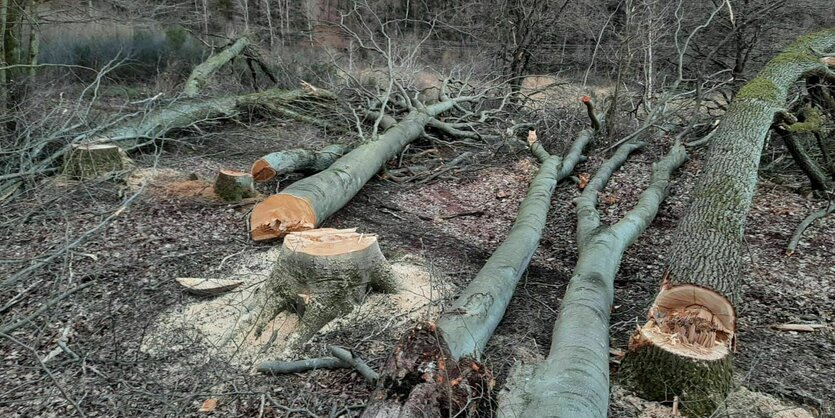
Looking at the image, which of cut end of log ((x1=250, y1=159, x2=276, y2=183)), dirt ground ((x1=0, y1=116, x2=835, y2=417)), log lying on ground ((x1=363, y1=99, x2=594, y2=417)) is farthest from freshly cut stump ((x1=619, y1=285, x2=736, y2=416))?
cut end of log ((x1=250, y1=159, x2=276, y2=183))

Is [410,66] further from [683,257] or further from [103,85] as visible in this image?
[683,257]

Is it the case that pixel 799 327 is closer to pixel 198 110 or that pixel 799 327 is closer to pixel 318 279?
pixel 318 279

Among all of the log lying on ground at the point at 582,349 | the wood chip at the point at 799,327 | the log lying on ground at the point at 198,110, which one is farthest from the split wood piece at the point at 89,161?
the wood chip at the point at 799,327

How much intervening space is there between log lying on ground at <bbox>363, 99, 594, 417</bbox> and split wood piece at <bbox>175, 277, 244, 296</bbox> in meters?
1.57

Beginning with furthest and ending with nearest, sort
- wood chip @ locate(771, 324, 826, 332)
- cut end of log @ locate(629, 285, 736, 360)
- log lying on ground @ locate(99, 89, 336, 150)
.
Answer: log lying on ground @ locate(99, 89, 336, 150), wood chip @ locate(771, 324, 826, 332), cut end of log @ locate(629, 285, 736, 360)

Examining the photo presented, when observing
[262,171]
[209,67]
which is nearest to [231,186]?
[262,171]

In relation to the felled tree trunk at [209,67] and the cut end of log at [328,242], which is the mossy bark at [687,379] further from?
the felled tree trunk at [209,67]

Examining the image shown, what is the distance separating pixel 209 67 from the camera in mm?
8922

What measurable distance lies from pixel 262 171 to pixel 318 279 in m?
2.81

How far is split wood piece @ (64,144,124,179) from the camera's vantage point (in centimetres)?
573

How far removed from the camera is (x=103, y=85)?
10.7 m

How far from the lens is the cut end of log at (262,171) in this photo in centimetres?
593

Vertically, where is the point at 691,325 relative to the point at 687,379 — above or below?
above

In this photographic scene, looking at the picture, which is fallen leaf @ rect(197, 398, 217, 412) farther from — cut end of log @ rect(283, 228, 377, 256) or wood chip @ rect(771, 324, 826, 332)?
wood chip @ rect(771, 324, 826, 332)
